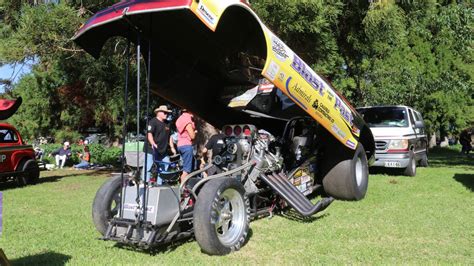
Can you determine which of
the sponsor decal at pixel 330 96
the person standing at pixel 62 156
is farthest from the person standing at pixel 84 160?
the sponsor decal at pixel 330 96

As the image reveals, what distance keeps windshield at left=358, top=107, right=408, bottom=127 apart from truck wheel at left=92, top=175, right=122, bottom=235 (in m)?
8.57

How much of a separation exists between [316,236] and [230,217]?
1.21 meters

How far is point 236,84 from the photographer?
7477 mm

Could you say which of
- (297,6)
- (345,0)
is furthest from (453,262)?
(345,0)

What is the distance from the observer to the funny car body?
4812 mm

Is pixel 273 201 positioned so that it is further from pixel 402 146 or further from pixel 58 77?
pixel 58 77

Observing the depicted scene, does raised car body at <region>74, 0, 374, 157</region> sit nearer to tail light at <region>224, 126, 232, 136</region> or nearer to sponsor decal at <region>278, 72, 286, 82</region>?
sponsor decal at <region>278, 72, 286, 82</region>

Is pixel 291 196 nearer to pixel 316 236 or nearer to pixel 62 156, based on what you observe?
pixel 316 236

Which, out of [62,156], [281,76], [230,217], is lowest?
[62,156]

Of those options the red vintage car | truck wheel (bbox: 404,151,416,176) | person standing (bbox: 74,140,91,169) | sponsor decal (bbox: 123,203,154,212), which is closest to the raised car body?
sponsor decal (bbox: 123,203,154,212)

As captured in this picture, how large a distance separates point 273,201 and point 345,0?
7.19 metres

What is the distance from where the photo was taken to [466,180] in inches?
417

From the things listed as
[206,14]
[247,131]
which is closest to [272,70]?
[206,14]

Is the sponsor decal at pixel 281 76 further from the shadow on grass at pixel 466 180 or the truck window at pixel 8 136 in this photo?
the truck window at pixel 8 136
